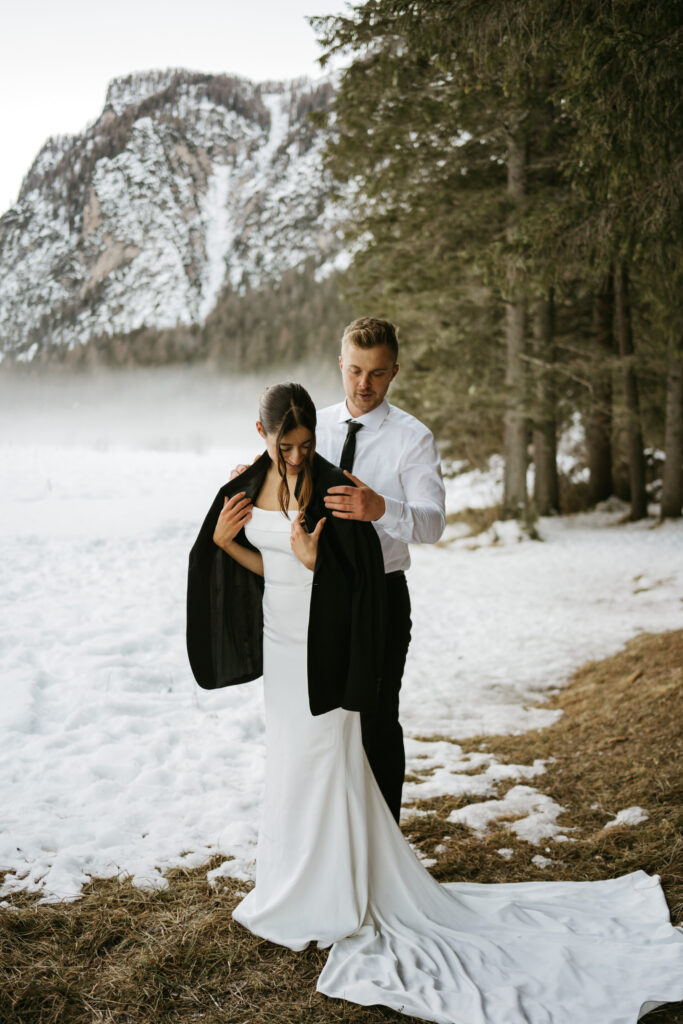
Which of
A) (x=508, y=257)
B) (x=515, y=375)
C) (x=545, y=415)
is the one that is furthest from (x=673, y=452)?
(x=508, y=257)

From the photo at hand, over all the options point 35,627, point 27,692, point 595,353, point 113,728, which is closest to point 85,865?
point 113,728

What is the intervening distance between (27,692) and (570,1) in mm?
5550

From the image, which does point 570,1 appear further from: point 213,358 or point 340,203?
point 213,358

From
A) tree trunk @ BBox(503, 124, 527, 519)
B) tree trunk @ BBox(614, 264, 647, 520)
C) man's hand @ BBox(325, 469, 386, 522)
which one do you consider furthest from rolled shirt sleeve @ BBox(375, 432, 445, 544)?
tree trunk @ BBox(614, 264, 647, 520)

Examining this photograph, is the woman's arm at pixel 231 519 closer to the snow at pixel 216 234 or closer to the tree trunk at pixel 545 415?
the tree trunk at pixel 545 415

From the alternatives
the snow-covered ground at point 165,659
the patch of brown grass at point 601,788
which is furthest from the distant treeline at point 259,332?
the patch of brown grass at point 601,788

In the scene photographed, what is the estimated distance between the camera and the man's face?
3184 millimetres

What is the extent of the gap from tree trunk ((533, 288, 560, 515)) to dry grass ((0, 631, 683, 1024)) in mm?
8706

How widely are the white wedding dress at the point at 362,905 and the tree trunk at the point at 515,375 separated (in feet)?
34.8

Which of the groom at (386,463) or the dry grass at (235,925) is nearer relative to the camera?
the dry grass at (235,925)

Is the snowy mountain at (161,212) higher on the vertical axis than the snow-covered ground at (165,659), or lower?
higher

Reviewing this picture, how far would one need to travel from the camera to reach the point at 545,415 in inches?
520

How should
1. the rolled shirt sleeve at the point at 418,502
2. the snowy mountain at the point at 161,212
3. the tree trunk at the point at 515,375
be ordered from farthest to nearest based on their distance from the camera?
the snowy mountain at the point at 161,212, the tree trunk at the point at 515,375, the rolled shirt sleeve at the point at 418,502

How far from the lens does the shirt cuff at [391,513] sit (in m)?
2.97
